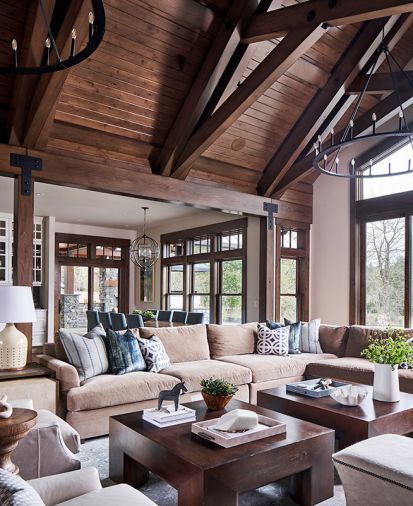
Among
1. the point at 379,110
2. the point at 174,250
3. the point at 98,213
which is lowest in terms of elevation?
the point at 174,250

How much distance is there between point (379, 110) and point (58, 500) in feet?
20.7

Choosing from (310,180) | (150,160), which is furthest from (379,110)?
(150,160)

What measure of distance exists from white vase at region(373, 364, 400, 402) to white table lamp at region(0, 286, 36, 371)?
2778 millimetres

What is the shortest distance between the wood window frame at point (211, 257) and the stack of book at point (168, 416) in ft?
15.3

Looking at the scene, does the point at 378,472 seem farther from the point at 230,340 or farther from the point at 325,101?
the point at 325,101

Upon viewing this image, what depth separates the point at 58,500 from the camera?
176 centimetres

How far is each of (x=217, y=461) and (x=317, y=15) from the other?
3.88 meters

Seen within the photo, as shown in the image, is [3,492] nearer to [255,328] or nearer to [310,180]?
[255,328]

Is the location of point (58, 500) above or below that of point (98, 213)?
below

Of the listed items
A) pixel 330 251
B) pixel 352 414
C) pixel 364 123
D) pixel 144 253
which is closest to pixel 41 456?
pixel 352 414

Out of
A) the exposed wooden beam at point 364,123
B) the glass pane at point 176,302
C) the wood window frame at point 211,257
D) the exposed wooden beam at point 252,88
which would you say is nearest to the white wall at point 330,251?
the exposed wooden beam at point 364,123

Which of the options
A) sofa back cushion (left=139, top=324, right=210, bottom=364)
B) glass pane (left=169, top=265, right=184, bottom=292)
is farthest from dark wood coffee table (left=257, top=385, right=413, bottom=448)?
glass pane (left=169, top=265, right=184, bottom=292)

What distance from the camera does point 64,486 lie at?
71.3 inches

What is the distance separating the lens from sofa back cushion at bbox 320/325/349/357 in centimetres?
566
